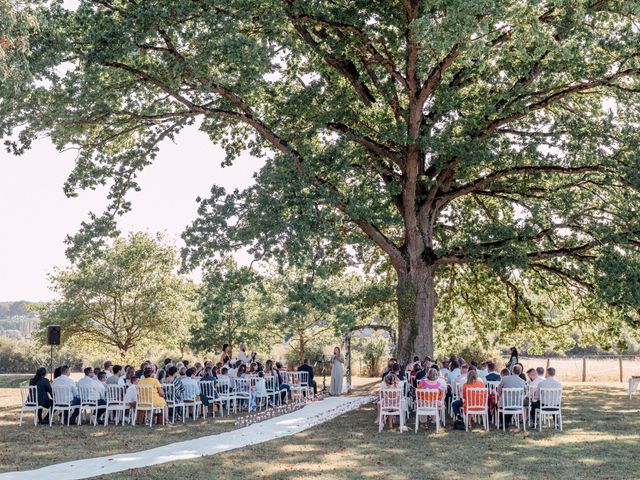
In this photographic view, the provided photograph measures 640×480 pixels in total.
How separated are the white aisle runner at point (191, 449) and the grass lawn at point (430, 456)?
1.31ft

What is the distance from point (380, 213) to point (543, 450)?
1058 cm

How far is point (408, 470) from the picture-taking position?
10.6 m

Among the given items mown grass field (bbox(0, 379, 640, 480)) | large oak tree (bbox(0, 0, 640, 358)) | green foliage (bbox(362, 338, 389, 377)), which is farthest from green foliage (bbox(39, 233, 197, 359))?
mown grass field (bbox(0, 379, 640, 480))

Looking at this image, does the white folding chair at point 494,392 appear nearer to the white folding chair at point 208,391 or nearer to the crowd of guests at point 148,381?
the crowd of guests at point 148,381

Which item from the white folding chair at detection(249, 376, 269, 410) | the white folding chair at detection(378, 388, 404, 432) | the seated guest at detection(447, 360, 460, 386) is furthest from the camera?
the white folding chair at detection(249, 376, 269, 410)

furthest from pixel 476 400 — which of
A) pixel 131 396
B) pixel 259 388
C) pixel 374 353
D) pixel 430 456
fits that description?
pixel 374 353

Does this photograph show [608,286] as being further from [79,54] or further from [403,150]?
[79,54]

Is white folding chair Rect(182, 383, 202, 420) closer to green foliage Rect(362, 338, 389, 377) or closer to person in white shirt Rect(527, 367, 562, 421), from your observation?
person in white shirt Rect(527, 367, 562, 421)

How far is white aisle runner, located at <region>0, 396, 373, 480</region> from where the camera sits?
10086 millimetres

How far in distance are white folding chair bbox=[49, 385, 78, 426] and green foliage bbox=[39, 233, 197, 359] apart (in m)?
21.2

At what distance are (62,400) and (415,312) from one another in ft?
34.5

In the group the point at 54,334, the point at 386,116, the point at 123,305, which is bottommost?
the point at 54,334

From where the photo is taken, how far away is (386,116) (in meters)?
22.2

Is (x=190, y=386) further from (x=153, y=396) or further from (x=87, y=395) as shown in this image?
(x=87, y=395)
